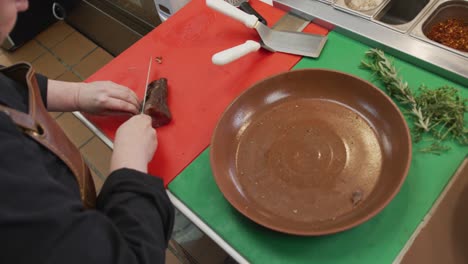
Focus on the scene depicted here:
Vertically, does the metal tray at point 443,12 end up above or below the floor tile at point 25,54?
above

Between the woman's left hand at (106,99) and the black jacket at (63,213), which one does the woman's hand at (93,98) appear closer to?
the woman's left hand at (106,99)

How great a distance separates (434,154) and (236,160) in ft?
1.26

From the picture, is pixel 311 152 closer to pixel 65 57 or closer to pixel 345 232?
pixel 345 232

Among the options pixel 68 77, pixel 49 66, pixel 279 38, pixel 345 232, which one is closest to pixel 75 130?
pixel 68 77

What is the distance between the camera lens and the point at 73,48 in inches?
94.3

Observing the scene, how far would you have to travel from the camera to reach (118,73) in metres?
1.05

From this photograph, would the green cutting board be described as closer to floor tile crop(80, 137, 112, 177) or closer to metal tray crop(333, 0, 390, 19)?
metal tray crop(333, 0, 390, 19)

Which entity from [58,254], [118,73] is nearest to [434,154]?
[58,254]

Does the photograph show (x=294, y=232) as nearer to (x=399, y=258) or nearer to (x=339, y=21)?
(x=399, y=258)

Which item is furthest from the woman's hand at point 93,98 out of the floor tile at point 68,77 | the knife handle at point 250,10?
the floor tile at point 68,77

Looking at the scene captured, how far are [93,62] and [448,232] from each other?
202cm

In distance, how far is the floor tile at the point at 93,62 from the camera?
7.35ft

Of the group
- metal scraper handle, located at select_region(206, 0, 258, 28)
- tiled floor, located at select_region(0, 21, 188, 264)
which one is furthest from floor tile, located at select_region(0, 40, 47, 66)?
metal scraper handle, located at select_region(206, 0, 258, 28)

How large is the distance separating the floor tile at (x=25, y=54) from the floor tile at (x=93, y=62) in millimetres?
328
